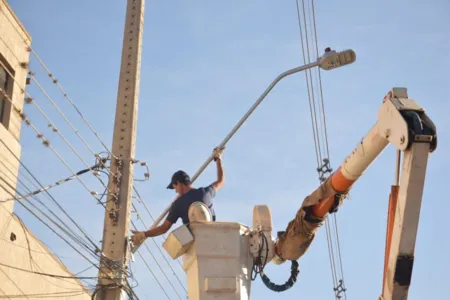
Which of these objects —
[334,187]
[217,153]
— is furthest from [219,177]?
[334,187]

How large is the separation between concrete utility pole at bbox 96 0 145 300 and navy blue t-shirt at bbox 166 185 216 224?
0.62m

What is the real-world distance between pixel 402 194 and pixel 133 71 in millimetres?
5889

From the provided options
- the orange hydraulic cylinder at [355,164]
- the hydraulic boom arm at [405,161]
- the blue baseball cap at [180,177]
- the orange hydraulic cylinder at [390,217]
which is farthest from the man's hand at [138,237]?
the orange hydraulic cylinder at [390,217]

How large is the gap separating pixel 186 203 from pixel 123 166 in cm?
108

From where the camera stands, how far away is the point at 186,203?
415 inches

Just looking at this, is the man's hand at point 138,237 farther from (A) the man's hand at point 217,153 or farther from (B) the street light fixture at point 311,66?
(A) the man's hand at point 217,153

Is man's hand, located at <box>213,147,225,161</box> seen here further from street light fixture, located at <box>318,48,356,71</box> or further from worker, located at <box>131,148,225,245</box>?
street light fixture, located at <box>318,48,356,71</box>

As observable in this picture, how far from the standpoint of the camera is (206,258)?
8.98 m

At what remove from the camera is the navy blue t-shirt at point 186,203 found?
34.3ft

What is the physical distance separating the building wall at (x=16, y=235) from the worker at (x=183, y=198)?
2445 millimetres

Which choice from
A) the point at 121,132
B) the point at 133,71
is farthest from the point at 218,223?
the point at 133,71

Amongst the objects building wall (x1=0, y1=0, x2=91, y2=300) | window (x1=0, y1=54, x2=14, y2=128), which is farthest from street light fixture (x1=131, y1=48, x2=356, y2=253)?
window (x1=0, y1=54, x2=14, y2=128)

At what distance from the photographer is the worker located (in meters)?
10.4

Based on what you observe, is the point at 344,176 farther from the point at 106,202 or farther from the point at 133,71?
the point at 133,71
